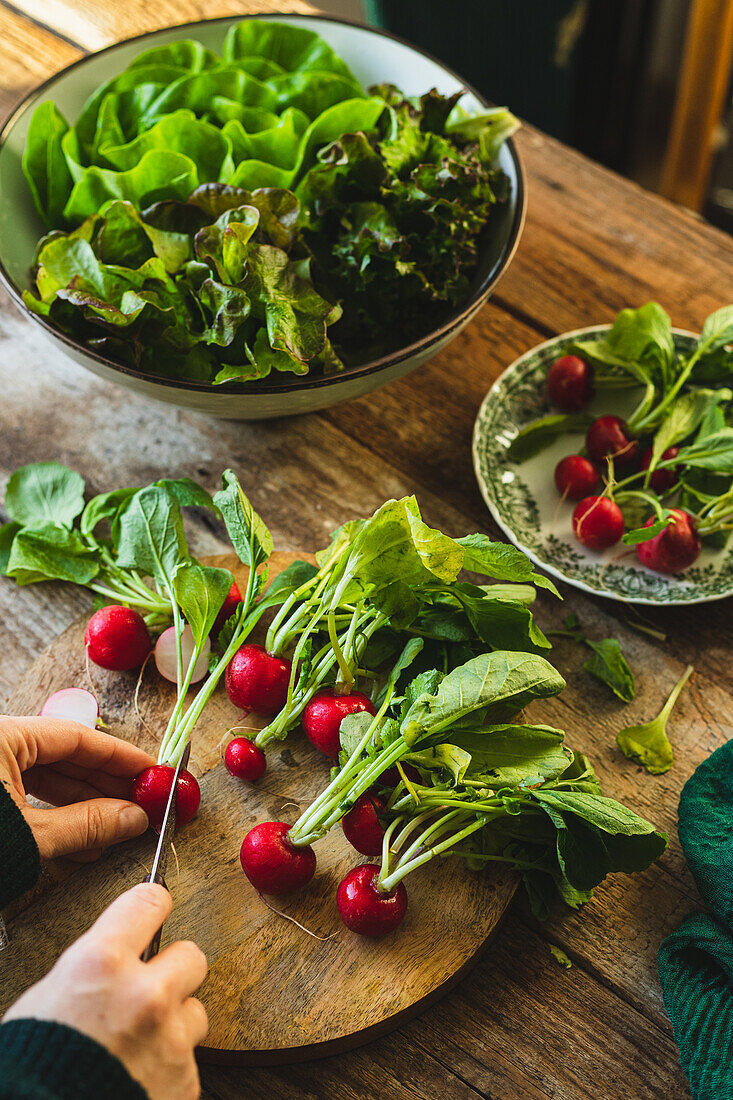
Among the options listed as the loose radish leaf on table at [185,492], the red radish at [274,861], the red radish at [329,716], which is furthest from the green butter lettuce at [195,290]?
the red radish at [274,861]

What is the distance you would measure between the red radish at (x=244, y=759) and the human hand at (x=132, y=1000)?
0.21 m

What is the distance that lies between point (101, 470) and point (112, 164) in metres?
0.37

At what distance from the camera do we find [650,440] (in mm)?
1108

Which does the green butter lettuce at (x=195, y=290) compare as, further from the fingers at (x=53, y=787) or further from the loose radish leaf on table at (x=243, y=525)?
the fingers at (x=53, y=787)

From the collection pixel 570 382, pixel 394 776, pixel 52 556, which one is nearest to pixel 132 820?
pixel 394 776

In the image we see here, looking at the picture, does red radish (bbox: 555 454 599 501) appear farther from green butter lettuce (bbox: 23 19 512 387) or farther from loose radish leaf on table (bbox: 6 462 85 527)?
loose radish leaf on table (bbox: 6 462 85 527)

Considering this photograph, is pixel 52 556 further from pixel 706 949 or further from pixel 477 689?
pixel 706 949

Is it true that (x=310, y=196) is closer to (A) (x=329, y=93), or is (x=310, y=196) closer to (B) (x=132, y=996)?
(A) (x=329, y=93)

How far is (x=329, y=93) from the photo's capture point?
1.10m

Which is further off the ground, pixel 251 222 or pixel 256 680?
pixel 251 222

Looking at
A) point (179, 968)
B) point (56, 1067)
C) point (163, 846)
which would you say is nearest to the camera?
point (56, 1067)

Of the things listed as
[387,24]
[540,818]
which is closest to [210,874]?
[540,818]

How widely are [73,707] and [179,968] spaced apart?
344 millimetres

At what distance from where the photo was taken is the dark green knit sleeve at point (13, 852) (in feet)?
2.29
